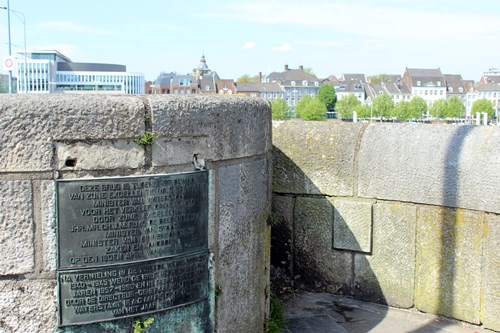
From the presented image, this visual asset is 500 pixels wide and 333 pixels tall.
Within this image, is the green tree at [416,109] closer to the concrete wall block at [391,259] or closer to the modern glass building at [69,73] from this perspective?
the modern glass building at [69,73]

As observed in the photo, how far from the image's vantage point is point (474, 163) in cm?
447

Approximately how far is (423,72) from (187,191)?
144m

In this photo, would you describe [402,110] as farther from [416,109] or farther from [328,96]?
[328,96]

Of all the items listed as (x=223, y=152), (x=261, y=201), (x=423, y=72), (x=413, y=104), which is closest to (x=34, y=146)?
(x=223, y=152)

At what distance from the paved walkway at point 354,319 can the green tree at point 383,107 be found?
376ft

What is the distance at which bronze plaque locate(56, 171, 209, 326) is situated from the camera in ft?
10.5

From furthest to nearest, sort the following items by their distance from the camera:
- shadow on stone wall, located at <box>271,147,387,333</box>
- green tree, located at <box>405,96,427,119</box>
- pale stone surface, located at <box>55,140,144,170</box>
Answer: green tree, located at <box>405,96,427,119</box> → shadow on stone wall, located at <box>271,147,387,333</box> → pale stone surface, located at <box>55,140,144,170</box>

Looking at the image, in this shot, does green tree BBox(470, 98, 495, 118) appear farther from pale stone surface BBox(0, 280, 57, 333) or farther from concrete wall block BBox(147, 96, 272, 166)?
pale stone surface BBox(0, 280, 57, 333)

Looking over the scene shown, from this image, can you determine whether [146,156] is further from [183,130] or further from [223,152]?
[223,152]

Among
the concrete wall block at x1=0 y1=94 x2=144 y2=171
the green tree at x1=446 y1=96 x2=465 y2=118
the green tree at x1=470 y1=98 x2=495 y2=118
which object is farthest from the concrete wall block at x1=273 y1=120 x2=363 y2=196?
the green tree at x1=470 y1=98 x2=495 y2=118

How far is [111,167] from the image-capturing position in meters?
3.24

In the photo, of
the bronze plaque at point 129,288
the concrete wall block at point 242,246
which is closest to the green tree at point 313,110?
the concrete wall block at point 242,246

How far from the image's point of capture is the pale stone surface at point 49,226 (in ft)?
10.3

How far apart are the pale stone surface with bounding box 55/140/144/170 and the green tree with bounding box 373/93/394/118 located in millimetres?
116629
